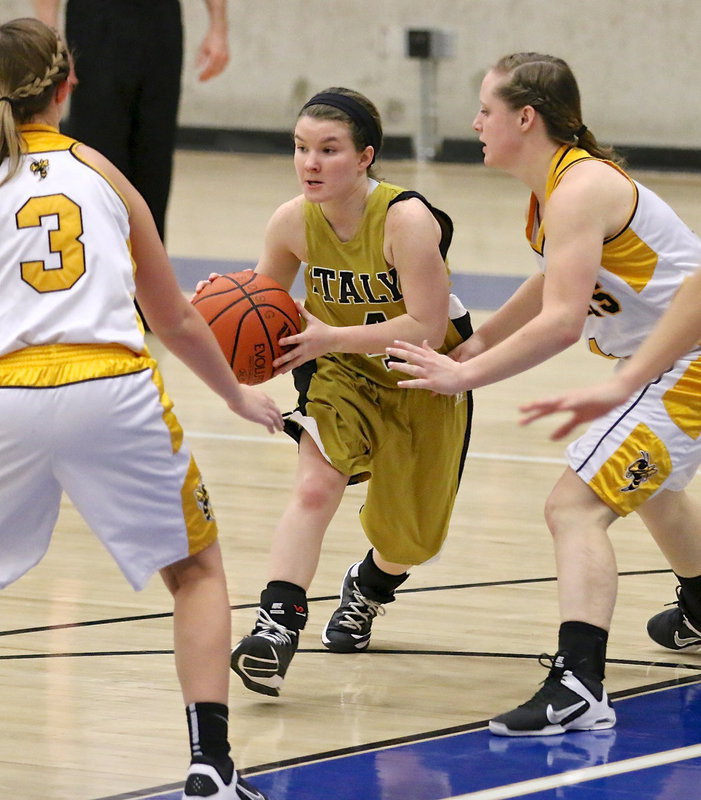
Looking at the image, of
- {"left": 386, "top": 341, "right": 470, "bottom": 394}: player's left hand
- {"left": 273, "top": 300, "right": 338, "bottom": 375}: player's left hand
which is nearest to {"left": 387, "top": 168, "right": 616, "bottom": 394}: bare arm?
{"left": 386, "top": 341, "right": 470, "bottom": 394}: player's left hand

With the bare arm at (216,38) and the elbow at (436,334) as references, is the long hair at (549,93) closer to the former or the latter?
the elbow at (436,334)

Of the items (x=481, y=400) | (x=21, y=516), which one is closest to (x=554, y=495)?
(x=21, y=516)

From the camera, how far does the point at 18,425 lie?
274 centimetres

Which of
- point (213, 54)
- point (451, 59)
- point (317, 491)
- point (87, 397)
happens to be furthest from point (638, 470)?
point (451, 59)

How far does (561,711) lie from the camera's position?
11.1ft

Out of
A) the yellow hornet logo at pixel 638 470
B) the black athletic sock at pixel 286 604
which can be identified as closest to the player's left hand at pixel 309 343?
the black athletic sock at pixel 286 604

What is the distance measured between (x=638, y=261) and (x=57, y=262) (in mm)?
1404

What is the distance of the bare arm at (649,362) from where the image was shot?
8.39 feet

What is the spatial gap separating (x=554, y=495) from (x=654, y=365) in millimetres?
987

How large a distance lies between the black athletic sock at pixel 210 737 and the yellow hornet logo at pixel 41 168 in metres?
0.96

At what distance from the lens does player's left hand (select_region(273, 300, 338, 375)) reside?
149 inches

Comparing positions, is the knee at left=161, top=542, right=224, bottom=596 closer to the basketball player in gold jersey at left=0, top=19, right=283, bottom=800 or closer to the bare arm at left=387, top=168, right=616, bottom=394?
the basketball player in gold jersey at left=0, top=19, right=283, bottom=800

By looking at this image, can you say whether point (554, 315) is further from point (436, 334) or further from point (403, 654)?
point (403, 654)

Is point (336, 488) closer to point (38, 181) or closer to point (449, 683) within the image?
point (449, 683)
